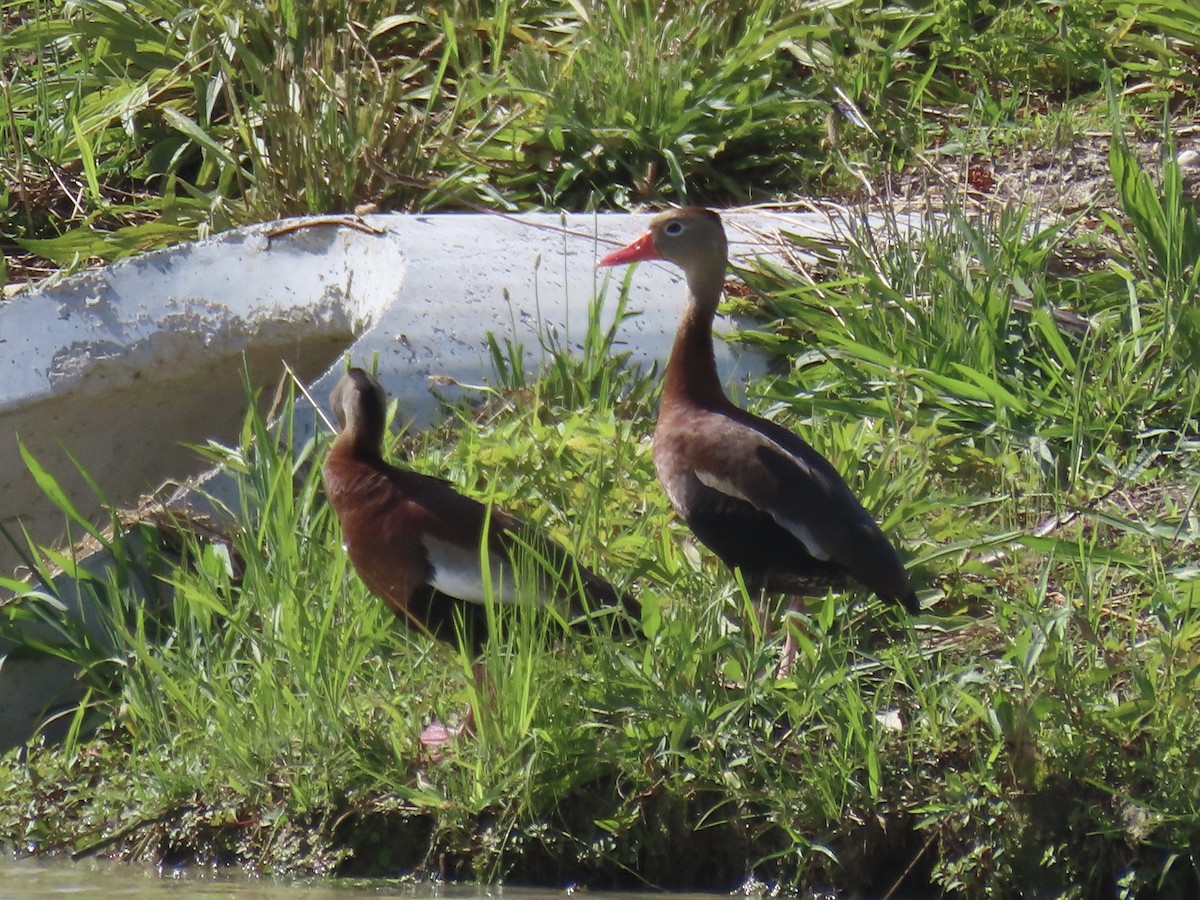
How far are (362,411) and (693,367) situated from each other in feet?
2.97

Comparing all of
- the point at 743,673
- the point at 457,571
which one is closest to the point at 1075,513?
the point at 743,673

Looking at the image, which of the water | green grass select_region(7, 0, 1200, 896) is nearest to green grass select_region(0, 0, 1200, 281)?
green grass select_region(7, 0, 1200, 896)

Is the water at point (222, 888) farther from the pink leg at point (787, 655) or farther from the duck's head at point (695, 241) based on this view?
the duck's head at point (695, 241)

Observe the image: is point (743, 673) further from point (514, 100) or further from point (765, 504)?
point (514, 100)

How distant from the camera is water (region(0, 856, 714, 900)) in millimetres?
3830

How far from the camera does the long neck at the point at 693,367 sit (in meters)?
4.73

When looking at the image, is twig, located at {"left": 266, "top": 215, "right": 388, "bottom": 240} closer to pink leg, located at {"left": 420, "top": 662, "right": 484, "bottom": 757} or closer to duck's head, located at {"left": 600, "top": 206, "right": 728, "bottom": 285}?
duck's head, located at {"left": 600, "top": 206, "right": 728, "bottom": 285}

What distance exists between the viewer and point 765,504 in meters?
4.29

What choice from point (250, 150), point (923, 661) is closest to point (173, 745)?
point (923, 661)

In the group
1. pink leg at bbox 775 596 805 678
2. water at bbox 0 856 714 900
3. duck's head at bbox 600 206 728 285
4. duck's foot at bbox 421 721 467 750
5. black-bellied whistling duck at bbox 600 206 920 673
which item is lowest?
water at bbox 0 856 714 900

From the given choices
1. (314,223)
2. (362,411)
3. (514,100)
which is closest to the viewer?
(362,411)

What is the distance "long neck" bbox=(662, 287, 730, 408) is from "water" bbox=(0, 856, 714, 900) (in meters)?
1.40

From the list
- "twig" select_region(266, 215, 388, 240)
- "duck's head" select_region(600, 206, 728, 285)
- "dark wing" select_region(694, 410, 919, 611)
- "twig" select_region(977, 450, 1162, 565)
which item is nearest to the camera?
"dark wing" select_region(694, 410, 919, 611)

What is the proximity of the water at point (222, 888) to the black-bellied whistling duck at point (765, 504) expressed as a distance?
832mm
